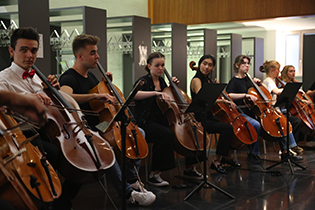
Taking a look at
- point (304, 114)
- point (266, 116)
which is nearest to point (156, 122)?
point (266, 116)

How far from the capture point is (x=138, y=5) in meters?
7.42

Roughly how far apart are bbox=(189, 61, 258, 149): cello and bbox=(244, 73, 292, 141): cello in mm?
245

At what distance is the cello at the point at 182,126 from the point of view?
3.23m

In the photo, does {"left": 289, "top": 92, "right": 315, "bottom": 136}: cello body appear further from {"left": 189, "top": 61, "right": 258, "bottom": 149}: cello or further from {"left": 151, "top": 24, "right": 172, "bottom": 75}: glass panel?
{"left": 151, "top": 24, "right": 172, "bottom": 75}: glass panel

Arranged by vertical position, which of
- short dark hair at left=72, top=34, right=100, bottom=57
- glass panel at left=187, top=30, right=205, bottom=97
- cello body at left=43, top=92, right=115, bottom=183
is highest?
glass panel at left=187, top=30, right=205, bottom=97

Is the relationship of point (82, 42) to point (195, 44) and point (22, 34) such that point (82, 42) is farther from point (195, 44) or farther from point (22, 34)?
point (195, 44)

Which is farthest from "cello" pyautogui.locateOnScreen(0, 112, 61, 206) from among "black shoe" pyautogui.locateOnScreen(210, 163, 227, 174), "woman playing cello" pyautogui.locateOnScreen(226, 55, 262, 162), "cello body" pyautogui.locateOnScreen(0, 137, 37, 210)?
"woman playing cello" pyautogui.locateOnScreen(226, 55, 262, 162)

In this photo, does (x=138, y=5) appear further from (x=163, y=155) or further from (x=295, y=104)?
(x=163, y=155)

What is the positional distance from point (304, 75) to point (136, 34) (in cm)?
442

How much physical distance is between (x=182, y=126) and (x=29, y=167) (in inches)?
71.7

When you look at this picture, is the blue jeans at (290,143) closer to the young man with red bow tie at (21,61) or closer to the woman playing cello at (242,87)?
the woman playing cello at (242,87)

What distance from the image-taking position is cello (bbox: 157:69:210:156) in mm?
3227

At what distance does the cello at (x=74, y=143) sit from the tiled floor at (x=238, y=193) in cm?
70

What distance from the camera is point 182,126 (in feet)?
10.7
